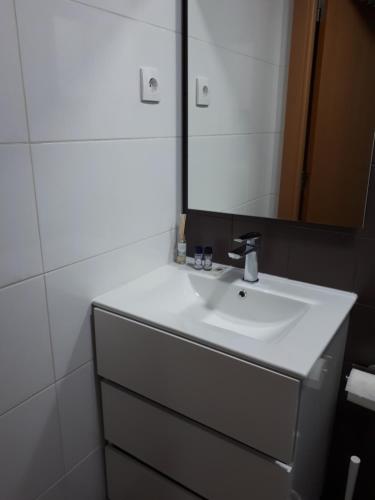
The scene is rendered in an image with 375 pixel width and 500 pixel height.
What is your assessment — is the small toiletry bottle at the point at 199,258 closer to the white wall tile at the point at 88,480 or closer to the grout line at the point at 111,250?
the grout line at the point at 111,250

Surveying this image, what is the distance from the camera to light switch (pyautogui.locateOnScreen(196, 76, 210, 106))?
1.29 meters

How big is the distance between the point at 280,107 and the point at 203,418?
919 mm

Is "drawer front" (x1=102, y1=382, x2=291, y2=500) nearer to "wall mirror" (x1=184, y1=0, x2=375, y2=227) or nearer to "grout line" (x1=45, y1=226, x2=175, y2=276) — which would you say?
"grout line" (x1=45, y1=226, x2=175, y2=276)

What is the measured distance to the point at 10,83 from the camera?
2.68 feet

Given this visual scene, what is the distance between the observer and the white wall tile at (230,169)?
1270 millimetres

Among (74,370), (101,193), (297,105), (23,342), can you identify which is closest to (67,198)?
(101,193)

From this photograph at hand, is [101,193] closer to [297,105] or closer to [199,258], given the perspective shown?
[199,258]

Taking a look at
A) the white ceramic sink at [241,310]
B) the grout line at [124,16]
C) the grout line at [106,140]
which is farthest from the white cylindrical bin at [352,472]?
the grout line at [124,16]

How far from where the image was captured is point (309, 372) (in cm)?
80

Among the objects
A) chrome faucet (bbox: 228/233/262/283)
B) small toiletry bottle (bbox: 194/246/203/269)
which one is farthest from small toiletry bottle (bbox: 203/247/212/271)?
chrome faucet (bbox: 228/233/262/283)

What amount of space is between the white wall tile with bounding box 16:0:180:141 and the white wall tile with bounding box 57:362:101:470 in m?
0.67

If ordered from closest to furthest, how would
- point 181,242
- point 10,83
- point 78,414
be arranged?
point 10,83
point 78,414
point 181,242

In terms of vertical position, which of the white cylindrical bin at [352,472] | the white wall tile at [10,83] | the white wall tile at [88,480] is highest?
the white wall tile at [10,83]

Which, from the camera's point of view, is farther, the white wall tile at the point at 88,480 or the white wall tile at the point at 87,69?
the white wall tile at the point at 88,480
